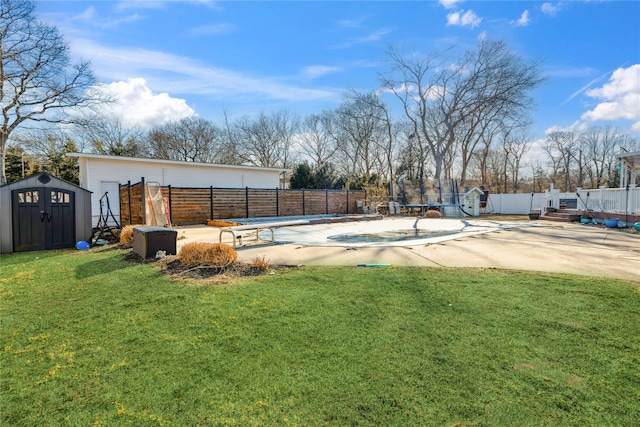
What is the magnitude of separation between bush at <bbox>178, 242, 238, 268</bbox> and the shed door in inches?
213

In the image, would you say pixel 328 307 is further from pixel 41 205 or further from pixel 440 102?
pixel 440 102

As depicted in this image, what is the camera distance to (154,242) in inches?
246

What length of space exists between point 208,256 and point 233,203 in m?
11.7

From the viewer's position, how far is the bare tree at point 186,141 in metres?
31.3

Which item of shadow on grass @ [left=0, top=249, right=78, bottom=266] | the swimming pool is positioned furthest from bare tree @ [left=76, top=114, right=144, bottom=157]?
the swimming pool

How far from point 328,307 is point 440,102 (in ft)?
99.2

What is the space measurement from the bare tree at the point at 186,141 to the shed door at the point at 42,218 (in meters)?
24.0

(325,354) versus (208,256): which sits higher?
(208,256)

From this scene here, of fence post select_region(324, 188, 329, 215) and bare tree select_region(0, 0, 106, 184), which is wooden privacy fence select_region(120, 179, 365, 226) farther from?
bare tree select_region(0, 0, 106, 184)

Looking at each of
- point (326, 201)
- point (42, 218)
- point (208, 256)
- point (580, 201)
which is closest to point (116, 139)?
point (326, 201)

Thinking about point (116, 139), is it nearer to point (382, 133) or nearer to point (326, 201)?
point (326, 201)

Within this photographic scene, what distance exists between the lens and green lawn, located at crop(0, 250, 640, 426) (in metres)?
1.92

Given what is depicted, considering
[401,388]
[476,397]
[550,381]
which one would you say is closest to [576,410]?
[550,381]

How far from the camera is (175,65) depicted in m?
11.4
